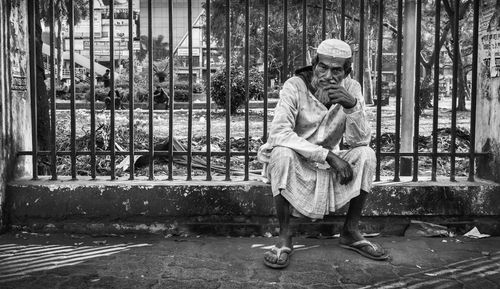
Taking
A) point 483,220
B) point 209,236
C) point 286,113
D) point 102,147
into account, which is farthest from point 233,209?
point 102,147

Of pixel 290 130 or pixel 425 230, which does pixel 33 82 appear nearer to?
pixel 290 130

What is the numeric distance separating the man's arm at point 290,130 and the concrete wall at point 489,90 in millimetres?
1720

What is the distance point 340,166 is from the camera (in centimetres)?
351

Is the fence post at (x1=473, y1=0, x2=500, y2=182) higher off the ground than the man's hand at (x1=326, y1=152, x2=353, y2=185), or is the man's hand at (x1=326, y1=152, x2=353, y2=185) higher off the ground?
the fence post at (x1=473, y1=0, x2=500, y2=182)

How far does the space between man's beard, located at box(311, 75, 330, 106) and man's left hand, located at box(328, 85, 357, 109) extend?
2.7 inches

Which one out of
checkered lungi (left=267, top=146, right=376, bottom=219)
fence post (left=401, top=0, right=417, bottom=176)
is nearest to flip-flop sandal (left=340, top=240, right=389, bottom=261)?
checkered lungi (left=267, top=146, right=376, bottom=219)

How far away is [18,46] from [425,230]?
3.66 m

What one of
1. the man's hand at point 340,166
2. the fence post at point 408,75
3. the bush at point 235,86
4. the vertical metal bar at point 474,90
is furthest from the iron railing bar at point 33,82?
the bush at point 235,86

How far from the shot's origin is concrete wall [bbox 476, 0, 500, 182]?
14.0 feet

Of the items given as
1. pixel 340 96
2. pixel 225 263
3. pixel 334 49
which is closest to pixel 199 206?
pixel 225 263

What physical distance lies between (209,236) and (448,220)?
1989mm

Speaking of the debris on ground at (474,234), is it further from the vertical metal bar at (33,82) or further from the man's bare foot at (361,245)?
the vertical metal bar at (33,82)

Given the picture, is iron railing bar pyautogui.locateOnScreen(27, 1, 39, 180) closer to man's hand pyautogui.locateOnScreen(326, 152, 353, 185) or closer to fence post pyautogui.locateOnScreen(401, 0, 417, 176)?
man's hand pyautogui.locateOnScreen(326, 152, 353, 185)

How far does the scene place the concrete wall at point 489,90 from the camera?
4.27 m
